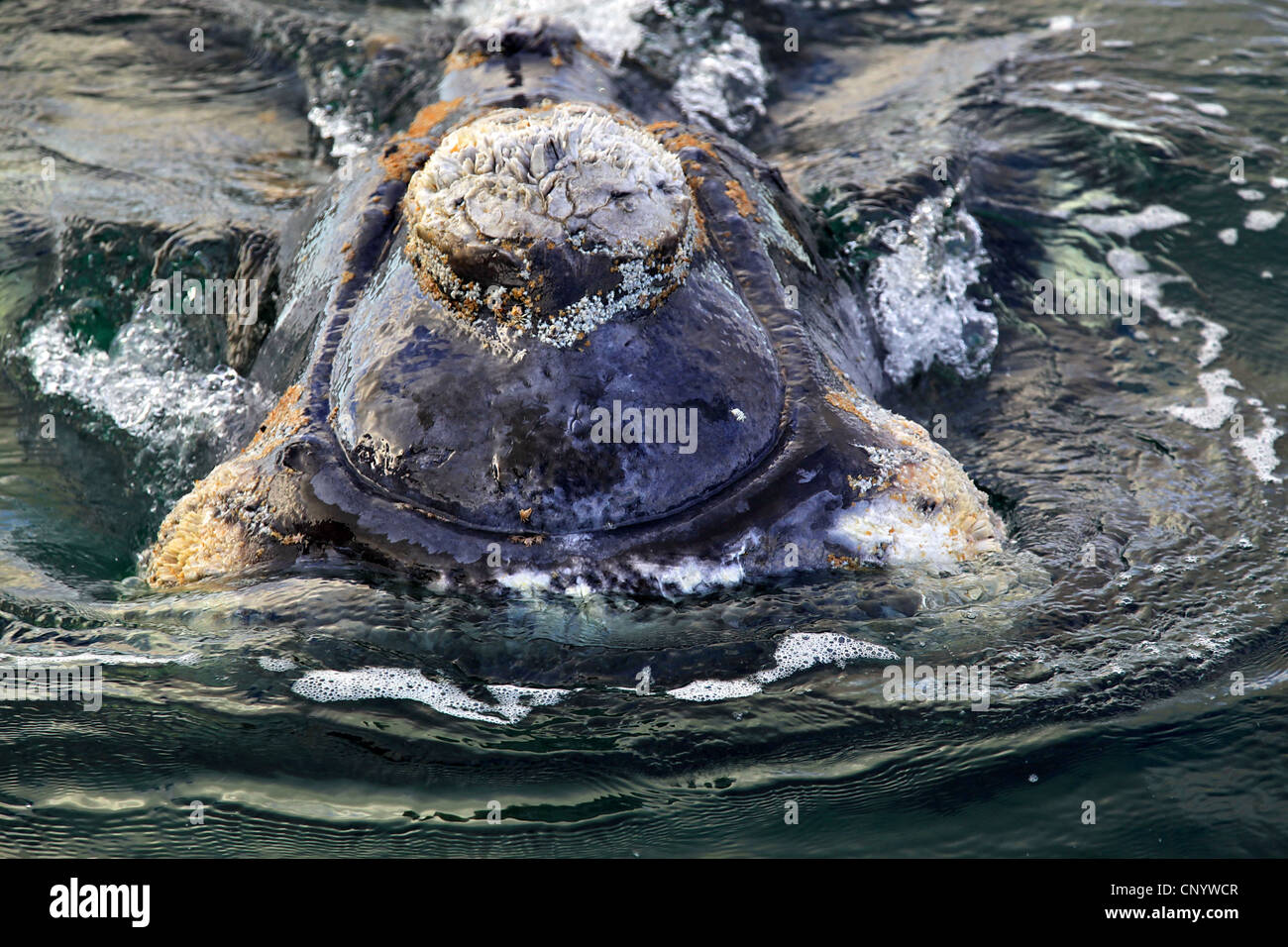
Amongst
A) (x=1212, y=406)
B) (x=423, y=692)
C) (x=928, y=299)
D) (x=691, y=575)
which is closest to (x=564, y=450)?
(x=691, y=575)

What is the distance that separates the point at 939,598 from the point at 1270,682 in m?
0.89

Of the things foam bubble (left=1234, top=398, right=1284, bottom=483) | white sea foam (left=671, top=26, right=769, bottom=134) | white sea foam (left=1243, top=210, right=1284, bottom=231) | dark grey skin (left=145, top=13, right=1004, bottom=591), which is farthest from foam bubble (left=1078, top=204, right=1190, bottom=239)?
dark grey skin (left=145, top=13, right=1004, bottom=591)

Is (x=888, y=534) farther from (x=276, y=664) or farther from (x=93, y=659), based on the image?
(x=93, y=659)

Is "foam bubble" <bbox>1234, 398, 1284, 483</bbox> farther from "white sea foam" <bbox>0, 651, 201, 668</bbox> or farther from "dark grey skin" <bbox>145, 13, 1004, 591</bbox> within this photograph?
"white sea foam" <bbox>0, 651, 201, 668</bbox>

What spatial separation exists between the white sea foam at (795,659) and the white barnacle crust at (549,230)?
3.27 ft

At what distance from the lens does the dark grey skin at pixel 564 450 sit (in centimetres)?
329

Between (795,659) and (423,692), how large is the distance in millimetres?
1000

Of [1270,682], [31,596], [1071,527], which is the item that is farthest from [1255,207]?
[31,596]

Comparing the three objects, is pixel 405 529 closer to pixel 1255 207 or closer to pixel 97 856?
pixel 97 856

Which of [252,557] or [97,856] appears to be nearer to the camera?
[97,856]

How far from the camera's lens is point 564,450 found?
3.27 meters

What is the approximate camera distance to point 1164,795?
2.99 meters

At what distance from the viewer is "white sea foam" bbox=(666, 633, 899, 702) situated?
3230 mm

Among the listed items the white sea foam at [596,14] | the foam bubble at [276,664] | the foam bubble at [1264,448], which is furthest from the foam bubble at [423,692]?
the white sea foam at [596,14]
